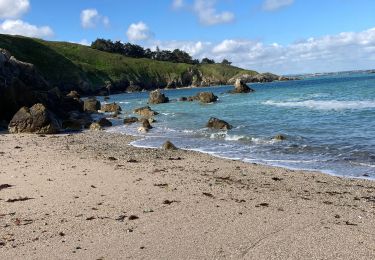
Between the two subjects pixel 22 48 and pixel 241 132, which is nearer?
pixel 241 132

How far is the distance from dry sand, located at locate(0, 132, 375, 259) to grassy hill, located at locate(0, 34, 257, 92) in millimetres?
102972

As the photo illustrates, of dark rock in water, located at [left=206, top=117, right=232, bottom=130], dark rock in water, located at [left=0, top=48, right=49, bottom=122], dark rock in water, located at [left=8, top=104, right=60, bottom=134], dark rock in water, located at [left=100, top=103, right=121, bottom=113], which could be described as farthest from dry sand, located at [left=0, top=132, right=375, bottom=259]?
dark rock in water, located at [left=100, top=103, right=121, bottom=113]

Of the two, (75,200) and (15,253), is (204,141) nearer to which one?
(75,200)

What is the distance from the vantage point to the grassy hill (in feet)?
390

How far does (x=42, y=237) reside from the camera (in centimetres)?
830

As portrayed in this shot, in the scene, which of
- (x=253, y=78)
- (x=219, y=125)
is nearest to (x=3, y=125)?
(x=219, y=125)

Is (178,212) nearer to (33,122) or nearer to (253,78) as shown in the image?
(33,122)

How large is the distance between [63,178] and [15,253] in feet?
19.9

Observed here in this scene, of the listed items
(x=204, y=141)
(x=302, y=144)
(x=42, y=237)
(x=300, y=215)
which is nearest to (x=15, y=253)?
(x=42, y=237)

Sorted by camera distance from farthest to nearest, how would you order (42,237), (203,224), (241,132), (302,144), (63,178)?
(241,132) → (302,144) → (63,178) → (203,224) → (42,237)

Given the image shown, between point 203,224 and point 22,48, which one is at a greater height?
point 22,48

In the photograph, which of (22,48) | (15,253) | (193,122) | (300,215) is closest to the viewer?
(15,253)

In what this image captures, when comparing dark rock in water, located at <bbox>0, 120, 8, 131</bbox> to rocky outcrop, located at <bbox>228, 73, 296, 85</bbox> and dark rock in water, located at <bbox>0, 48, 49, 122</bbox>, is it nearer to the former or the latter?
dark rock in water, located at <bbox>0, 48, 49, 122</bbox>

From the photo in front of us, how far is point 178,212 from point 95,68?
148 meters
